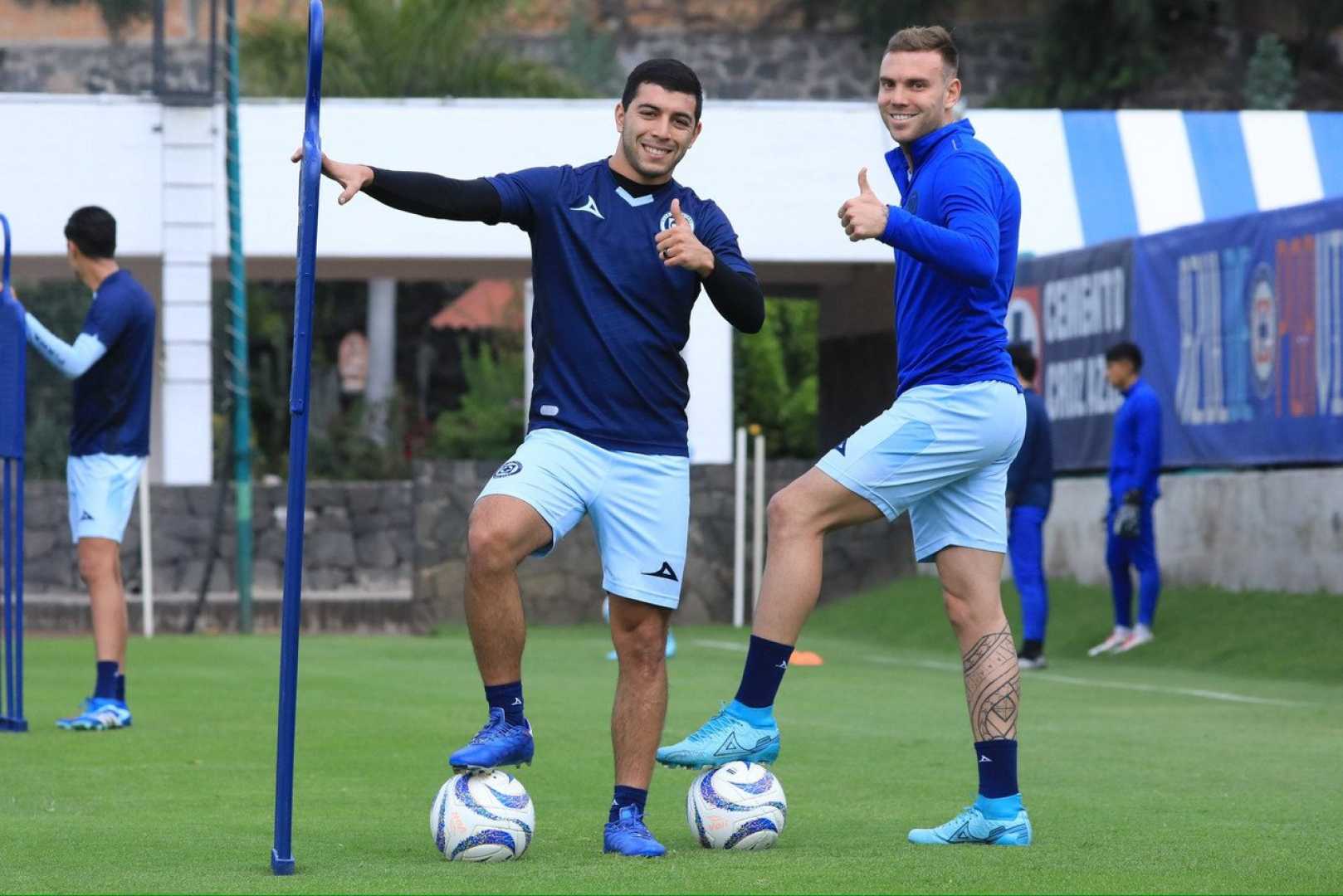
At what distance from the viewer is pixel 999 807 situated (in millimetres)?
6223

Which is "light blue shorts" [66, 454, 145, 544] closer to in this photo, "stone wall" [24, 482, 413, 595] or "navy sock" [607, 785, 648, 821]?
"navy sock" [607, 785, 648, 821]

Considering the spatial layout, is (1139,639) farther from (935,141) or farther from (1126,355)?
(935,141)

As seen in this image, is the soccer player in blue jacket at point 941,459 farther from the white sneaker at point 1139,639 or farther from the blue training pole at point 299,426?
the white sneaker at point 1139,639

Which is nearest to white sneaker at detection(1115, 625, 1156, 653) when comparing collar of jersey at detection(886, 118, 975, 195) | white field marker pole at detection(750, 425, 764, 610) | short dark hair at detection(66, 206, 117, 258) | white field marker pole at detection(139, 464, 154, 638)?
white field marker pole at detection(750, 425, 764, 610)

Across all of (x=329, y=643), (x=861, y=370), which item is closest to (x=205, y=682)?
(x=329, y=643)

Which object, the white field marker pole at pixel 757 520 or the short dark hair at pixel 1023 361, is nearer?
the short dark hair at pixel 1023 361

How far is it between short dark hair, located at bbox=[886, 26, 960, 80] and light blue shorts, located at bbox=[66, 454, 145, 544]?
4.89 m

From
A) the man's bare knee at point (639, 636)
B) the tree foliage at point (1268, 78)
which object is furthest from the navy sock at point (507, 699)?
the tree foliage at point (1268, 78)

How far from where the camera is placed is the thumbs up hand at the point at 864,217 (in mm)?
A: 5824

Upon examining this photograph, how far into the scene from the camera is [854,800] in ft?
24.8

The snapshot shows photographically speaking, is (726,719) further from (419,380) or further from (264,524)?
(419,380)

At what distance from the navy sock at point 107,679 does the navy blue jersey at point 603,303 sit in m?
4.77

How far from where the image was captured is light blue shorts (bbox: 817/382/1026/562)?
20.2ft

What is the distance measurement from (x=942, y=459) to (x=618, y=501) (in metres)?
0.88
